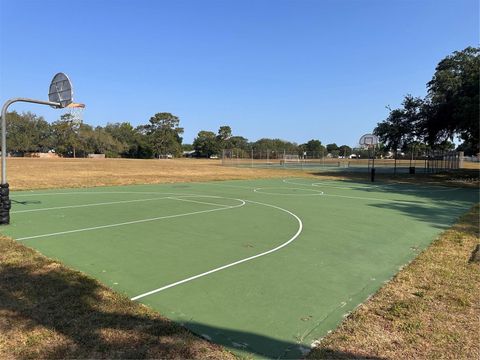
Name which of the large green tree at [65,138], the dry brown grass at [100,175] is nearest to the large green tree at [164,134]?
the large green tree at [65,138]

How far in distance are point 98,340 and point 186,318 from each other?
0.85 meters

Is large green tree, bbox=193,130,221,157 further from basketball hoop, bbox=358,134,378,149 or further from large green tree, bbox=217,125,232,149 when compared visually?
basketball hoop, bbox=358,134,378,149

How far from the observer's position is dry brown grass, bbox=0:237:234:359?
3.23 m

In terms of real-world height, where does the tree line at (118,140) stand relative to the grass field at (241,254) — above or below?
above

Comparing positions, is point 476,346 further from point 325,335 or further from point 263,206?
point 263,206

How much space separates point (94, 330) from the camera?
358 centimetres

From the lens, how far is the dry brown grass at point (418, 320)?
131 inches

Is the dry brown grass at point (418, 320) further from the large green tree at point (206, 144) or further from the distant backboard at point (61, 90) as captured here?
the large green tree at point (206, 144)

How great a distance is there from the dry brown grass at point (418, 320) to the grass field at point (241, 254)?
204mm

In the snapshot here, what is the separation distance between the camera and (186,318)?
3902 millimetres

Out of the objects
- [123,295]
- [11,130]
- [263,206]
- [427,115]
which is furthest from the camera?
[11,130]

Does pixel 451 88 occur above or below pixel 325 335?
above

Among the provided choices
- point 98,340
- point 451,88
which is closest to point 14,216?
point 98,340

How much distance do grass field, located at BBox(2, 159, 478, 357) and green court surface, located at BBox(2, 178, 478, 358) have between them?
2cm
